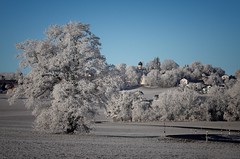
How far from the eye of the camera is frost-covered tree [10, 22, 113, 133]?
100 feet

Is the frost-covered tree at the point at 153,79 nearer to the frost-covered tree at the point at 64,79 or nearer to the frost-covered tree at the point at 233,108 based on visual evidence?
the frost-covered tree at the point at 233,108

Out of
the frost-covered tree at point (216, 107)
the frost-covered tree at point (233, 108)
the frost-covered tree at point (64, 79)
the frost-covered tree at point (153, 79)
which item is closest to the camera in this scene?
the frost-covered tree at point (64, 79)

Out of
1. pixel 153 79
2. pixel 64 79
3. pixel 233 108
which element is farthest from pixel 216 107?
pixel 153 79

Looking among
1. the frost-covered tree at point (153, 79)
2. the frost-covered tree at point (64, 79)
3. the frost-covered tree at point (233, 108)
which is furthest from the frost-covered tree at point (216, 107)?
the frost-covered tree at point (153, 79)

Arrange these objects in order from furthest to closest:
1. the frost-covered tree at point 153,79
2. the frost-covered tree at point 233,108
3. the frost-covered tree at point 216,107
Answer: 1. the frost-covered tree at point 153,79
2. the frost-covered tree at point 216,107
3. the frost-covered tree at point 233,108

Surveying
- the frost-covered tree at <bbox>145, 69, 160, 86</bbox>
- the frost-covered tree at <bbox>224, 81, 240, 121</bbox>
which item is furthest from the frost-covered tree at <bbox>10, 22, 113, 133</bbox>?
the frost-covered tree at <bbox>145, 69, 160, 86</bbox>

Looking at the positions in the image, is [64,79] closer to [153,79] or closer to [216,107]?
[216,107]

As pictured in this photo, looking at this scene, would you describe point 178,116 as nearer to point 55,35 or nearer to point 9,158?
point 55,35

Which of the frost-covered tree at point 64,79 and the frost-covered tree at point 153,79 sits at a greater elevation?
the frost-covered tree at point 153,79

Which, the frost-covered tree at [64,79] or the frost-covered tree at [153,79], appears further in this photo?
the frost-covered tree at [153,79]

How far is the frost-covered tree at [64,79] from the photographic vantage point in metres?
30.6

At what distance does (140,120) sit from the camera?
75188mm

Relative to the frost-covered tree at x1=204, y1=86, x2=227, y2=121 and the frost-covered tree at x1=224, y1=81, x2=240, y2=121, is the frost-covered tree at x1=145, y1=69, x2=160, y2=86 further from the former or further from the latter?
the frost-covered tree at x1=224, y1=81, x2=240, y2=121

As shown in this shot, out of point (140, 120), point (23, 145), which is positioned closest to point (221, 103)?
point (140, 120)
